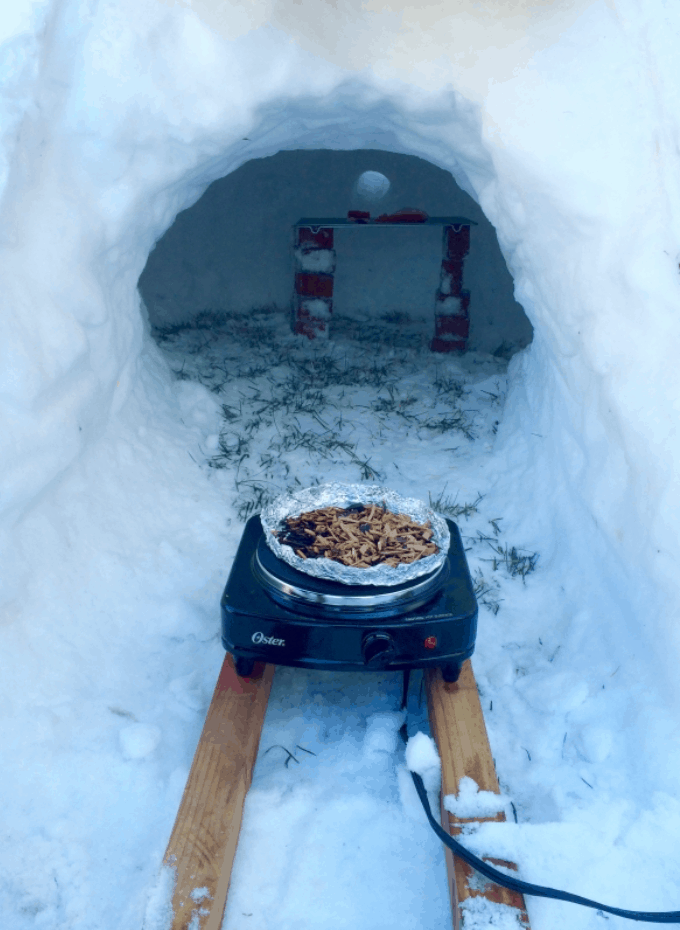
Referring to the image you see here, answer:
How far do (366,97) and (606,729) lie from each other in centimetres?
203

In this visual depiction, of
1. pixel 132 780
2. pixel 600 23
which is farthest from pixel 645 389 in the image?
pixel 132 780

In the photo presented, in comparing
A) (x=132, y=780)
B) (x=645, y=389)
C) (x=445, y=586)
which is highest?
(x=645, y=389)

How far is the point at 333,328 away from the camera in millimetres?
4914

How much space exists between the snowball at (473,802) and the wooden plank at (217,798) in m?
0.43

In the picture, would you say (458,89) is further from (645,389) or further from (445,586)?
(445,586)

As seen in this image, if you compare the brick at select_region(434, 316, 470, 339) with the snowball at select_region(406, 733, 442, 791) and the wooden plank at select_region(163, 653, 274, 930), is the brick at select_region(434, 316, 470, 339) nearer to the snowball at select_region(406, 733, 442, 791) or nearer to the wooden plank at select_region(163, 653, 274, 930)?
the wooden plank at select_region(163, 653, 274, 930)

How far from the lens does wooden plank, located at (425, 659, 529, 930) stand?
120cm

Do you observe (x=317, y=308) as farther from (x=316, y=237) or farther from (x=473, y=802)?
(x=473, y=802)

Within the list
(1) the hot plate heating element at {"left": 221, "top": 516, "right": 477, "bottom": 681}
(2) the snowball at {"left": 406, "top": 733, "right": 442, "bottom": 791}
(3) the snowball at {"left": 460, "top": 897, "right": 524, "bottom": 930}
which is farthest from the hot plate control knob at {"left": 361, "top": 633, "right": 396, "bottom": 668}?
(3) the snowball at {"left": 460, "top": 897, "right": 524, "bottom": 930}

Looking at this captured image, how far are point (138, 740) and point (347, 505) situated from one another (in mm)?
781

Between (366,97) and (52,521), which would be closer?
(52,521)

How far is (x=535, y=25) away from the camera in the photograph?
198 cm

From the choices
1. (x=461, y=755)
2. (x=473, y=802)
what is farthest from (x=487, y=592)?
(x=473, y=802)

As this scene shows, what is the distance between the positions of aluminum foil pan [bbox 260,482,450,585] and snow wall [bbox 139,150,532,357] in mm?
3417
